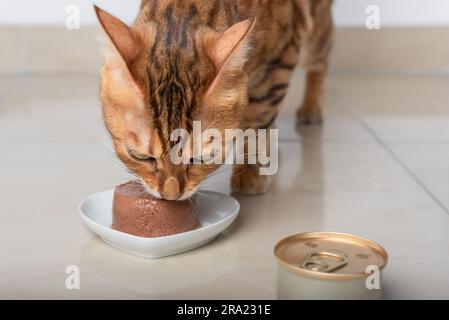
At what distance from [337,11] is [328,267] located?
2.10 meters

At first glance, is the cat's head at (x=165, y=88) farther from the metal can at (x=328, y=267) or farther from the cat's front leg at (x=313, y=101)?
the cat's front leg at (x=313, y=101)

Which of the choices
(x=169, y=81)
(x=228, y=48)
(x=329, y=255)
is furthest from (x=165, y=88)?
(x=329, y=255)

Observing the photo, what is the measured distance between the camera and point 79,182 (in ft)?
5.53

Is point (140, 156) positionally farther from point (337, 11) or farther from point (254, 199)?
point (337, 11)

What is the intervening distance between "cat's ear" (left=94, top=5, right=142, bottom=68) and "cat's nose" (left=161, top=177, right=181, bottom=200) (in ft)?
0.70

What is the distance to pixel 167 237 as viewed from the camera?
1.23 m

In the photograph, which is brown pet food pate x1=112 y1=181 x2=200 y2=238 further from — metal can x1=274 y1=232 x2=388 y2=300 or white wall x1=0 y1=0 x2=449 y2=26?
white wall x1=0 y1=0 x2=449 y2=26

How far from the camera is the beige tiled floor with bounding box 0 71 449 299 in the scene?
1.20 metres

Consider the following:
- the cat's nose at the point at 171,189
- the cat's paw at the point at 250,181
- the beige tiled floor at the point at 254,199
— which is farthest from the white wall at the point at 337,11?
the cat's nose at the point at 171,189

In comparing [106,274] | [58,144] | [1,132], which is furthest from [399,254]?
[1,132]

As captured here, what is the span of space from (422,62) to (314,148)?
126 cm

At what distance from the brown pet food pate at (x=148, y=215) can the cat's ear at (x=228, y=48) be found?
0.74 feet
